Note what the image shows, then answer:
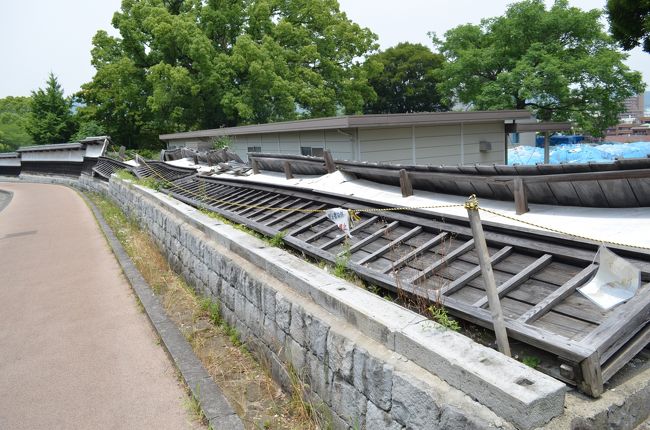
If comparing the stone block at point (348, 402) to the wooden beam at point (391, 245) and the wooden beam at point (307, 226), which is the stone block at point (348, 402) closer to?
the wooden beam at point (391, 245)

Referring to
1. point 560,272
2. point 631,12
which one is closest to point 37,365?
point 560,272

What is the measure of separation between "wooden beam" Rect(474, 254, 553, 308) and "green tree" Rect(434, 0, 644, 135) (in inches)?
1004

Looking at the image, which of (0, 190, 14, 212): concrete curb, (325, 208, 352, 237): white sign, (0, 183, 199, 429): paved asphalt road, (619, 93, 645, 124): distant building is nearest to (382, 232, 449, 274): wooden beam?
(325, 208, 352, 237): white sign

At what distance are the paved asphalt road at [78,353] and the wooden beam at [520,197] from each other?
337 cm

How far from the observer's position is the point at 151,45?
102ft

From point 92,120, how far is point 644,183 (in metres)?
40.7

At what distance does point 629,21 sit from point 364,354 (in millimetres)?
13387

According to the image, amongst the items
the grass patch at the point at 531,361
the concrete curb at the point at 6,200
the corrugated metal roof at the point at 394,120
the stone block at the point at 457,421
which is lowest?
the concrete curb at the point at 6,200

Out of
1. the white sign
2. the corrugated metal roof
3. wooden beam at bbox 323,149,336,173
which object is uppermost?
the corrugated metal roof

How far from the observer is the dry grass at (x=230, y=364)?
4.07 metres

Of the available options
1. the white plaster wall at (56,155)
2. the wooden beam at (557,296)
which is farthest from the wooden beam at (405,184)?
the white plaster wall at (56,155)

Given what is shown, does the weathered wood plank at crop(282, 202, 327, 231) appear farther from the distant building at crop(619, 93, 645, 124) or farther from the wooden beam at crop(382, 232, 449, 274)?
the distant building at crop(619, 93, 645, 124)

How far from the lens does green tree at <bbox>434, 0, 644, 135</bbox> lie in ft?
84.5

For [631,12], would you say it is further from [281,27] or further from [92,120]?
[92,120]
